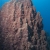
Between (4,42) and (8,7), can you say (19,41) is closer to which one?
(4,42)

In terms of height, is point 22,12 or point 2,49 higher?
point 22,12

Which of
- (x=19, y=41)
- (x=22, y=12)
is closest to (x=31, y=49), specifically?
(x=19, y=41)

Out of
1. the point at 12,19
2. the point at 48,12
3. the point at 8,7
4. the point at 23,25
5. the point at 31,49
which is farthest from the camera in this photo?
the point at 48,12

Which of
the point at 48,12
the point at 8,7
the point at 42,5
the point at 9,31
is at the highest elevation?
the point at 42,5

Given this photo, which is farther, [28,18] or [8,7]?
[8,7]

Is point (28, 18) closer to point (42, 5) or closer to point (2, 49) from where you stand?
point (2, 49)

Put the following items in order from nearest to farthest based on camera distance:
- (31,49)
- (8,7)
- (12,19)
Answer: (31,49), (12,19), (8,7)
